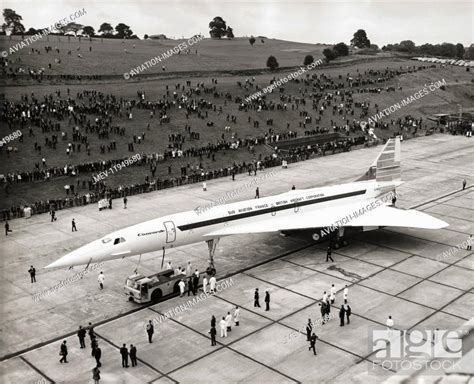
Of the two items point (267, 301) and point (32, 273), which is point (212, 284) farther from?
point (32, 273)

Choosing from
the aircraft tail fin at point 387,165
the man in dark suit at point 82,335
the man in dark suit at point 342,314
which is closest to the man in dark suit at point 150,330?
the man in dark suit at point 82,335

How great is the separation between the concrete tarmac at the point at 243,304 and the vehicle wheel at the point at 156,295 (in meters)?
0.47

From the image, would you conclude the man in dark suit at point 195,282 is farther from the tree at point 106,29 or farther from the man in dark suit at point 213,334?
the tree at point 106,29

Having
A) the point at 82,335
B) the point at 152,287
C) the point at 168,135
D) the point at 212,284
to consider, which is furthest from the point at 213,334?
the point at 168,135

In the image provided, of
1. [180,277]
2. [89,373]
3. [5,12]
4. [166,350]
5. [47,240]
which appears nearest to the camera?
[89,373]

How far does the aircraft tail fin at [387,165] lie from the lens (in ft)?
138

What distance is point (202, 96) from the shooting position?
87.7 metres

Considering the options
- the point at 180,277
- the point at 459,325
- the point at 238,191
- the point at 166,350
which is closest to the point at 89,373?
the point at 166,350

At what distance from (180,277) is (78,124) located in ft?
135

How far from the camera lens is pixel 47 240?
1601 inches

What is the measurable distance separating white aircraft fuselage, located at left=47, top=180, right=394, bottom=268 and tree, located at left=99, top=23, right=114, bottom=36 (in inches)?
6733

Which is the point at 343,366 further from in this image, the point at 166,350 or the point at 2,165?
the point at 2,165

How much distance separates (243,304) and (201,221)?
5.96 metres

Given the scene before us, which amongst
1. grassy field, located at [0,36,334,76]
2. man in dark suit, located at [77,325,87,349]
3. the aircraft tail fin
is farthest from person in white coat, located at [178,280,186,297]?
grassy field, located at [0,36,334,76]
